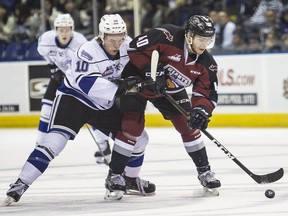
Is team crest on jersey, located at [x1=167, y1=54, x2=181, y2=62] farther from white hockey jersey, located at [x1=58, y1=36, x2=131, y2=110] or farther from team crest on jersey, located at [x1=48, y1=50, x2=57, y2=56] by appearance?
team crest on jersey, located at [x1=48, y1=50, x2=57, y2=56]

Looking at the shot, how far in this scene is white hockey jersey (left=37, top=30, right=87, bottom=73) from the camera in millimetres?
8258

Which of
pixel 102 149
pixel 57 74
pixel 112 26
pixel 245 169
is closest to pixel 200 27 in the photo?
pixel 112 26

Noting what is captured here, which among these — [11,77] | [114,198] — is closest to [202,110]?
[114,198]

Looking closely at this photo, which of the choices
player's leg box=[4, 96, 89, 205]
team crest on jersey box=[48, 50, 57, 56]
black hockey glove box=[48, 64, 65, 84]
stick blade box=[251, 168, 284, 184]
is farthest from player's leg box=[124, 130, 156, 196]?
team crest on jersey box=[48, 50, 57, 56]

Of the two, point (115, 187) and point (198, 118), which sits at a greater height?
point (198, 118)

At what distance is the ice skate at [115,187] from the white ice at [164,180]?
0.16ft

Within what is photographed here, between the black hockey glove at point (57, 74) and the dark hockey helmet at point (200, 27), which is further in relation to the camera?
the black hockey glove at point (57, 74)

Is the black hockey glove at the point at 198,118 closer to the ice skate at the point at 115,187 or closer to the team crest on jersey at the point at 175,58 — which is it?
the team crest on jersey at the point at 175,58

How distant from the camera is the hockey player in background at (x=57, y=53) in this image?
322 inches

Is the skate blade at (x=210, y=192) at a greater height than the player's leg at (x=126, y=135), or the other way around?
the player's leg at (x=126, y=135)

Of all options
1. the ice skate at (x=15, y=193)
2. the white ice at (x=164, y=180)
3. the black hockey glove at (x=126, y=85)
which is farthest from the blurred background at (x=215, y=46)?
the ice skate at (x=15, y=193)

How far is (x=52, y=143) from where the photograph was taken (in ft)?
18.5

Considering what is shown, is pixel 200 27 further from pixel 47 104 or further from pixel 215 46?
pixel 215 46

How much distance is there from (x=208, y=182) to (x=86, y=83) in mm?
949
